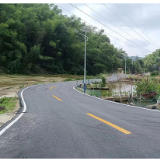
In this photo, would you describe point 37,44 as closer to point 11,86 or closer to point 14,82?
point 14,82

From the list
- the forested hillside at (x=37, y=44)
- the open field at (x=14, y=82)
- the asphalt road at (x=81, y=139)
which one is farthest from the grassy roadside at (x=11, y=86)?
the forested hillside at (x=37, y=44)

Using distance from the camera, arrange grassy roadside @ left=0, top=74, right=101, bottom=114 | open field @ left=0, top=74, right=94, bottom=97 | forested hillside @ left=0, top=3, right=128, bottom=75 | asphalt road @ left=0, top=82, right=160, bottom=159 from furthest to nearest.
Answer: forested hillside @ left=0, top=3, right=128, bottom=75, open field @ left=0, top=74, right=94, bottom=97, grassy roadside @ left=0, top=74, right=101, bottom=114, asphalt road @ left=0, top=82, right=160, bottom=159

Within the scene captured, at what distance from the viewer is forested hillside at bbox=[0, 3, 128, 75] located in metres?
43.9

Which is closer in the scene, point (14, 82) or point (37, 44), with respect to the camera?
point (14, 82)

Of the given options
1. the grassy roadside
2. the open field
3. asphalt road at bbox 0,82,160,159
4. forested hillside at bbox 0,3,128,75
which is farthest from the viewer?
forested hillside at bbox 0,3,128,75

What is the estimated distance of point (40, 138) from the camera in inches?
186

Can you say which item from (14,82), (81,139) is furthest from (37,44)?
(81,139)

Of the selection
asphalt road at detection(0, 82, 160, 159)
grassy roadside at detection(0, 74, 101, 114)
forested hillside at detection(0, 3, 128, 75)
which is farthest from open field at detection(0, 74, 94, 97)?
asphalt road at detection(0, 82, 160, 159)

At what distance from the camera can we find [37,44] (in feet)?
167

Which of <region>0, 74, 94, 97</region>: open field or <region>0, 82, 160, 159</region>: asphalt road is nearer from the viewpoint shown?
<region>0, 82, 160, 159</region>: asphalt road

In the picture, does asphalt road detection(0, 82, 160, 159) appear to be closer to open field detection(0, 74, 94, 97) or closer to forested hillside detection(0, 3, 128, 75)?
open field detection(0, 74, 94, 97)

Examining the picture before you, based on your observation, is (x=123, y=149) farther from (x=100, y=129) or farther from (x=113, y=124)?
(x=113, y=124)

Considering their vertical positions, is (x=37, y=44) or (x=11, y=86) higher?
(x=37, y=44)

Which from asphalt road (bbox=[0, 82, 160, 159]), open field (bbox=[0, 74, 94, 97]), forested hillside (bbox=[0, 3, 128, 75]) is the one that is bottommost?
open field (bbox=[0, 74, 94, 97])
